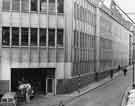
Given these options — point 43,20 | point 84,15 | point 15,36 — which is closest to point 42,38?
point 43,20

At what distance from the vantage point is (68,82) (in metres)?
40.5

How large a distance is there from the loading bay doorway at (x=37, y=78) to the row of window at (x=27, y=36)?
3.25m

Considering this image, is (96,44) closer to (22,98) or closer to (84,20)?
(84,20)

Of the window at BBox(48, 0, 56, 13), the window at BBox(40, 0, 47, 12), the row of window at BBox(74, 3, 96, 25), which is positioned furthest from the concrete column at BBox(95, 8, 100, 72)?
the window at BBox(40, 0, 47, 12)

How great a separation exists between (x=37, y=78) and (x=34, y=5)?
869 cm

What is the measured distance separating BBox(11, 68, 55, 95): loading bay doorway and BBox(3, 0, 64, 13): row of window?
275 inches

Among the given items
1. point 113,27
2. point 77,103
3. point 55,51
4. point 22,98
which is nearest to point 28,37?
point 55,51

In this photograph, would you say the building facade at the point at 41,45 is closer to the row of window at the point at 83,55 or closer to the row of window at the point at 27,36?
the row of window at the point at 27,36

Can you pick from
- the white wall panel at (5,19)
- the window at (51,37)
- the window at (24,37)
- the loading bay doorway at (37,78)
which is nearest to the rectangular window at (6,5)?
the white wall panel at (5,19)

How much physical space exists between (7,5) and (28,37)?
14.1 ft

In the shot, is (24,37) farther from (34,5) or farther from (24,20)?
(34,5)

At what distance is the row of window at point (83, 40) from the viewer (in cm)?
4399

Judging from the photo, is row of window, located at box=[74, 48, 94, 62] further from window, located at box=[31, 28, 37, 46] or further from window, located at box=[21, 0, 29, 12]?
window, located at box=[21, 0, 29, 12]

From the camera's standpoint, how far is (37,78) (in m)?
40.5
